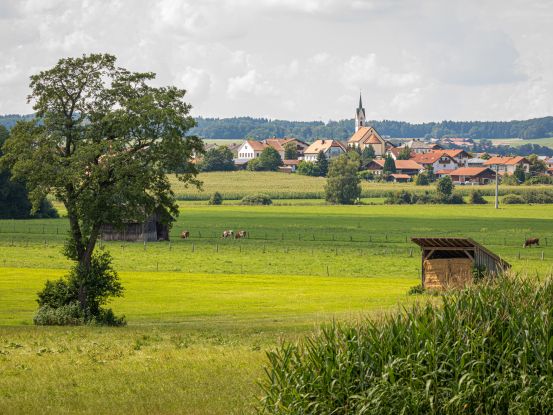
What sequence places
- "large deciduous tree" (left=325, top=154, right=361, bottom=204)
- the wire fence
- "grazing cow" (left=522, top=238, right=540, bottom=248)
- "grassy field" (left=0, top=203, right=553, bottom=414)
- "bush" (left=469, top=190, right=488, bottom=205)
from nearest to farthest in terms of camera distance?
"grassy field" (left=0, top=203, right=553, bottom=414)
"grazing cow" (left=522, top=238, right=540, bottom=248)
the wire fence
"bush" (left=469, top=190, right=488, bottom=205)
"large deciduous tree" (left=325, top=154, right=361, bottom=204)

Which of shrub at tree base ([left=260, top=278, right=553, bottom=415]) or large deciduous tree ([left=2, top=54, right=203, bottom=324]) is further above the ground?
large deciduous tree ([left=2, top=54, right=203, bottom=324])

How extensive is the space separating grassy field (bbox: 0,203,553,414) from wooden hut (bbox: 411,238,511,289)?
6.15 feet

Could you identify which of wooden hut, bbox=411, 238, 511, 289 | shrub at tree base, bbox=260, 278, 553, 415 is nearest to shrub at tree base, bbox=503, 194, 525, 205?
wooden hut, bbox=411, 238, 511, 289

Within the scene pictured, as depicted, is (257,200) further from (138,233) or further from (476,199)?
(138,233)

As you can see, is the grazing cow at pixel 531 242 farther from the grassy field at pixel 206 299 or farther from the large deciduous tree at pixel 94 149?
the large deciduous tree at pixel 94 149

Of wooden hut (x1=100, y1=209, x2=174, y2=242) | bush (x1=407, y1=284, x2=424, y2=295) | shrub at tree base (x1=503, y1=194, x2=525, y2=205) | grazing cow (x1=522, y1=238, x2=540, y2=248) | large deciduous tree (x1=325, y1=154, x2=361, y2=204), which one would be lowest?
bush (x1=407, y1=284, x2=424, y2=295)

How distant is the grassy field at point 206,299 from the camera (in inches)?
1033

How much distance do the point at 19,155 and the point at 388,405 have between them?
2678 cm

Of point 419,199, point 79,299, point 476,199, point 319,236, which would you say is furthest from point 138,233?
point 476,199

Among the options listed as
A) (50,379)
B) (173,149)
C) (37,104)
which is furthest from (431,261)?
(50,379)

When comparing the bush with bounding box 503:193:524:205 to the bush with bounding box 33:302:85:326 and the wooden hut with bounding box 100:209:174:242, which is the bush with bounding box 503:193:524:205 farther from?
the bush with bounding box 33:302:85:326

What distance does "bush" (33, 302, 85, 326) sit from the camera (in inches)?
Result: 1690

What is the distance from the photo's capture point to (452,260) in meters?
57.2

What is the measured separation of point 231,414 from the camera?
22.7 m
